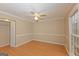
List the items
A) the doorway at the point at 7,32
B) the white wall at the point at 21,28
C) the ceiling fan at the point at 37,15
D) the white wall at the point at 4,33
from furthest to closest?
the white wall at the point at 4,33, the doorway at the point at 7,32, the ceiling fan at the point at 37,15, the white wall at the point at 21,28

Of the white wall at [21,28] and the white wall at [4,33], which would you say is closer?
the white wall at [21,28]

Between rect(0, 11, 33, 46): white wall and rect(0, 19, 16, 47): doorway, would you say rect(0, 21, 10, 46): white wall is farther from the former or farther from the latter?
rect(0, 11, 33, 46): white wall

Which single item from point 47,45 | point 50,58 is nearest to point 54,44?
point 47,45

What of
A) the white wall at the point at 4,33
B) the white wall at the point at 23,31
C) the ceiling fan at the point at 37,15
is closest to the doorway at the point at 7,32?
the white wall at the point at 4,33

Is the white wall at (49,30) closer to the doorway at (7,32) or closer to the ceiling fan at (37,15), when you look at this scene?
the ceiling fan at (37,15)

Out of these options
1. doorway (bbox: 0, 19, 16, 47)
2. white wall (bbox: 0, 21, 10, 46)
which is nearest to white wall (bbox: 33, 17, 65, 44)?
doorway (bbox: 0, 19, 16, 47)

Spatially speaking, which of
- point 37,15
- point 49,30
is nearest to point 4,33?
point 37,15

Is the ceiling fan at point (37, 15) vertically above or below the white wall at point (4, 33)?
above

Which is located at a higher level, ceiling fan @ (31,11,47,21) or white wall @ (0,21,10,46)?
ceiling fan @ (31,11,47,21)

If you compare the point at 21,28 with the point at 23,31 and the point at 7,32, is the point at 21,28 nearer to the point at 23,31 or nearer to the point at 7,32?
the point at 23,31

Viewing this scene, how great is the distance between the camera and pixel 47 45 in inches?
92.0

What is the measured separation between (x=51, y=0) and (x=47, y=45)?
2012 mm

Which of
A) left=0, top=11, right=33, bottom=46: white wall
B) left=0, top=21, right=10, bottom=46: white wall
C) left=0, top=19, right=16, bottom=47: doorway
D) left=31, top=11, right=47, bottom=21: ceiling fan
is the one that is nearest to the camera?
left=0, top=11, right=33, bottom=46: white wall

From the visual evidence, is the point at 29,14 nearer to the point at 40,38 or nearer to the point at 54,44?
the point at 40,38
